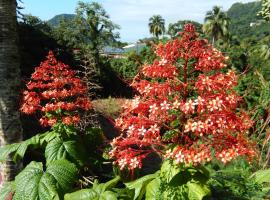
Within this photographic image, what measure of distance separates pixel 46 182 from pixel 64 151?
506mm

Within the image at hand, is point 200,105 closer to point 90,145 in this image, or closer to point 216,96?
point 216,96

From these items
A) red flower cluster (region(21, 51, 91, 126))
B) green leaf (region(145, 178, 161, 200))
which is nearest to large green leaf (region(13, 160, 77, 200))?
green leaf (region(145, 178, 161, 200))

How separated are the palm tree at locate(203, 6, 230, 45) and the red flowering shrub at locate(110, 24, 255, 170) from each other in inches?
3107

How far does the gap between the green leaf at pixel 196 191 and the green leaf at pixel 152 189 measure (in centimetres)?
19

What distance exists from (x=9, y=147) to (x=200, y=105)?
6.19 feet

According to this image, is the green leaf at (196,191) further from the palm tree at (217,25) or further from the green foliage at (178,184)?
the palm tree at (217,25)

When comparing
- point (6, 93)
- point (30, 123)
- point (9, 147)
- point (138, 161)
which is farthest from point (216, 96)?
point (30, 123)

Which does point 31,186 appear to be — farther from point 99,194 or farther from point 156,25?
point 156,25

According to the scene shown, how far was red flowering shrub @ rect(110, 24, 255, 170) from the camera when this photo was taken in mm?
2408

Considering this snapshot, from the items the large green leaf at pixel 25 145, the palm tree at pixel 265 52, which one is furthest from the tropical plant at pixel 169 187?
the palm tree at pixel 265 52

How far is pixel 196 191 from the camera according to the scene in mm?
2391

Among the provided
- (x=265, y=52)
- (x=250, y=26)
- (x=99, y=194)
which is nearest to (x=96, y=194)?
(x=99, y=194)

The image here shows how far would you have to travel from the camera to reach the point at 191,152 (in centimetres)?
235

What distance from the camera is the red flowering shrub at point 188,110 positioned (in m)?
2.41
